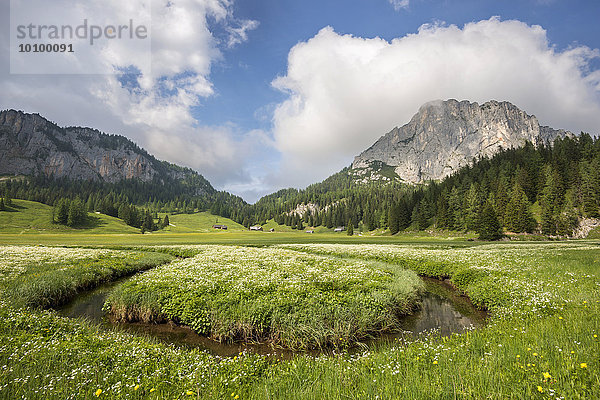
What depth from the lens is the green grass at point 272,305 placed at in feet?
36.4

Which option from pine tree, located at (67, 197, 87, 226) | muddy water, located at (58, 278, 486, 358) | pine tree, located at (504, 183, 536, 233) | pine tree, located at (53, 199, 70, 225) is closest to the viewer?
muddy water, located at (58, 278, 486, 358)

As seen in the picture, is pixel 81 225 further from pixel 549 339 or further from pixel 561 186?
pixel 561 186

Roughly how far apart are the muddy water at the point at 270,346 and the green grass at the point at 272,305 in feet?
1.51

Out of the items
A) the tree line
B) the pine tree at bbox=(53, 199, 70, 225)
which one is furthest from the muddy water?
the pine tree at bbox=(53, 199, 70, 225)

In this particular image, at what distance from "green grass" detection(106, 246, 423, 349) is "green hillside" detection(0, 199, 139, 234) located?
393 feet

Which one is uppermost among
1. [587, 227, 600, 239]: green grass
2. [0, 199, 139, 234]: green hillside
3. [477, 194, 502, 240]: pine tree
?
[0, 199, 139, 234]: green hillside

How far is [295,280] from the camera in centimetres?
1556

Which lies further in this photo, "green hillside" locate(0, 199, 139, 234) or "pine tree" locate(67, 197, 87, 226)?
"pine tree" locate(67, 197, 87, 226)

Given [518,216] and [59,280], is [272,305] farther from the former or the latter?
[518,216]

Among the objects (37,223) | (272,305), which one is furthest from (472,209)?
(37,223)

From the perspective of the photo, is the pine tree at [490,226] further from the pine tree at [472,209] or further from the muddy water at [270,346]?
the muddy water at [270,346]

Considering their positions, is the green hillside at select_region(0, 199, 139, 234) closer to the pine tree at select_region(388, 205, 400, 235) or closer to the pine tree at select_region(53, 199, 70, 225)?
the pine tree at select_region(53, 199, 70, 225)

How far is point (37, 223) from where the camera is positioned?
104m

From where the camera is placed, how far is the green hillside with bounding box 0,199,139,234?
314ft
